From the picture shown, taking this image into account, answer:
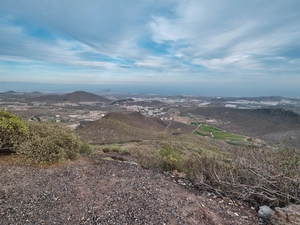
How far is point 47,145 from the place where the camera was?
5785mm

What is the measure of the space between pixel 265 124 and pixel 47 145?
46610 millimetres

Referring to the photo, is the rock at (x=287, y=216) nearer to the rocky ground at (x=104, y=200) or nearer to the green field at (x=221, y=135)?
the rocky ground at (x=104, y=200)

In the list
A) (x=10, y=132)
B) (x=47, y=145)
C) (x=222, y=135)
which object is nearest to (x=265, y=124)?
(x=222, y=135)

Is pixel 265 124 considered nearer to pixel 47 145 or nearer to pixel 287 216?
pixel 287 216

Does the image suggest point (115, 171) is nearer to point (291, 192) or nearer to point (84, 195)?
point (84, 195)

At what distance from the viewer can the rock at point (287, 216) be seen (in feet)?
9.72

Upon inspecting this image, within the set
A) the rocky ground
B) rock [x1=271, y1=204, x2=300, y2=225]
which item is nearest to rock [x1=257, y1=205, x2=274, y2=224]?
the rocky ground

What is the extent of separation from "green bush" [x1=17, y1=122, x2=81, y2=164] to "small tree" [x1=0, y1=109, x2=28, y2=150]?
0.22 meters

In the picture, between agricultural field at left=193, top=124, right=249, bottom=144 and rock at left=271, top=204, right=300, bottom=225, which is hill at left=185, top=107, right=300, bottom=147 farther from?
rock at left=271, top=204, right=300, bottom=225

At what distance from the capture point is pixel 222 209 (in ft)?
12.6

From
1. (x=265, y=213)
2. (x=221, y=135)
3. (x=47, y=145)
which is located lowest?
(x=221, y=135)

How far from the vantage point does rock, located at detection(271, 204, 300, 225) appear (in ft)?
9.72

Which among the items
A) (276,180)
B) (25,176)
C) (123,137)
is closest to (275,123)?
(123,137)

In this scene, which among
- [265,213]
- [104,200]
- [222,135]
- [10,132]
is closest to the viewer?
[265,213]
